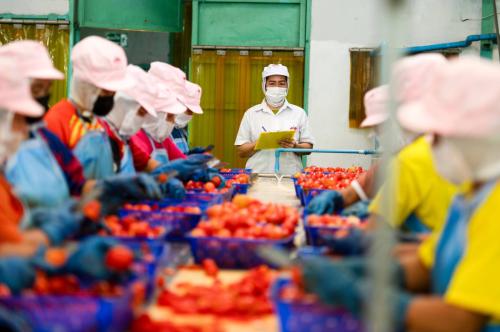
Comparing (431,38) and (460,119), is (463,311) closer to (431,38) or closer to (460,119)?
(460,119)

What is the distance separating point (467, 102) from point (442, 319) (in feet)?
1.90

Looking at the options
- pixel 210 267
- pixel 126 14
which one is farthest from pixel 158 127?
pixel 126 14

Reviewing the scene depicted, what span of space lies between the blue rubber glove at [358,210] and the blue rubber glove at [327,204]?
62 millimetres

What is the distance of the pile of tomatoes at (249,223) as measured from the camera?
102 inches

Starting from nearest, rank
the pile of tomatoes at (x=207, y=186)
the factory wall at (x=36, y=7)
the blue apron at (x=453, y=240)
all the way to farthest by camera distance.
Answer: the blue apron at (x=453, y=240), the pile of tomatoes at (x=207, y=186), the factory wall at (x=36, y=7)

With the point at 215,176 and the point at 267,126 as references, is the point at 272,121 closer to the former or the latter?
the point at 267,126

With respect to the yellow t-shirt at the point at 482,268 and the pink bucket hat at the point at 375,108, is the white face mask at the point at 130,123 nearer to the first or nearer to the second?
the pink bucket hat at the point at 375,108

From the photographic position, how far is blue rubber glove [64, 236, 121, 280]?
5.60ft

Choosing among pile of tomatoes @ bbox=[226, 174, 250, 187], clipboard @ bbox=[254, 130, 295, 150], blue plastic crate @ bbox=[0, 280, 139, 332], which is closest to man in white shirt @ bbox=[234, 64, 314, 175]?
clipboard @ bbox=[254, 130, 295, 150]

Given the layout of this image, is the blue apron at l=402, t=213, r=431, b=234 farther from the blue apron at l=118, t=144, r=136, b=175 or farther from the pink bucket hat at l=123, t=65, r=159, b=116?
the blue apron at l=118, t=144, r=136, b=175

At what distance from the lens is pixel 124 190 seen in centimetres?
307

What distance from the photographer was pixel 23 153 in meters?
2.50

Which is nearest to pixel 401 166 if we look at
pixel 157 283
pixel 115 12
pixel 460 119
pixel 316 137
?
pixel 460 119

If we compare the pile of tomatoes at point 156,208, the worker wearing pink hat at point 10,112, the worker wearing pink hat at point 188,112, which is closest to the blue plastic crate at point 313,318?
the worker wearing pink hat at point 10,112
